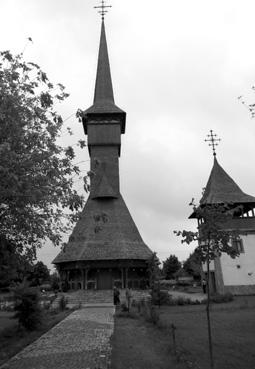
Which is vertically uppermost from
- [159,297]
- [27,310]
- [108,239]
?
[108,239]

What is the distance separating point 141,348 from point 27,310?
5.55m

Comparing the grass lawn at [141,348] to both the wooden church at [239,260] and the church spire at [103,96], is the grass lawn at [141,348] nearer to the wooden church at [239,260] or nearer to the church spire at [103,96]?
the wooden church at [239,260]

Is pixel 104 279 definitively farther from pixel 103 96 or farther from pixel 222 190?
pixel 103 96

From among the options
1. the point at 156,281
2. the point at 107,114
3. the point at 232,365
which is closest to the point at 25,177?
the point at 232,365

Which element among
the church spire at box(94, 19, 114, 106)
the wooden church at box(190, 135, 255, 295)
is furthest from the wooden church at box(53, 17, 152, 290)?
the wooden church at box(190, 135, 255, 295)

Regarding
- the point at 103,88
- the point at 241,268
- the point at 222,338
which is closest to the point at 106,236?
the point at 241,268

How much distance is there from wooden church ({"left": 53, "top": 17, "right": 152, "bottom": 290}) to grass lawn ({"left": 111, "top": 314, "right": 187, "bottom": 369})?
16.3 meters

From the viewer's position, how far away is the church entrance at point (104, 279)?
1331 inches

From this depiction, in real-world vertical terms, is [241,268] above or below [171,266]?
below

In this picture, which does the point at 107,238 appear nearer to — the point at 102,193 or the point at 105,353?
the point at 102,193

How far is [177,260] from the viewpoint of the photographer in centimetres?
7838

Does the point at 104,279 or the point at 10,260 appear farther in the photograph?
the point at 104,279

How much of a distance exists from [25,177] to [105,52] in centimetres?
4316

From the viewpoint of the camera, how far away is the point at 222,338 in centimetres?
1127
